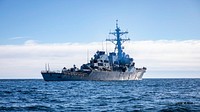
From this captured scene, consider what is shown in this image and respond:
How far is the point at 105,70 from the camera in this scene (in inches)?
5477

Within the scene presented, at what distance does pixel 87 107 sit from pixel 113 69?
381ft

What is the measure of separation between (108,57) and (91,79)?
27085 mm

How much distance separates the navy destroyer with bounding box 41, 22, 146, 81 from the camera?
12764 centimetres

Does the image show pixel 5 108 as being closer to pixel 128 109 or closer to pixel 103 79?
pixel 128 109

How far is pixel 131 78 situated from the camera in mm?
164000

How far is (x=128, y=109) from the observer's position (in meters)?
34.2

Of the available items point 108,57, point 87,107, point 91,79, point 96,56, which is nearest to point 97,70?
point 91,79

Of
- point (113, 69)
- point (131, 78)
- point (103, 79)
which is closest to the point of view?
point (103, 79)

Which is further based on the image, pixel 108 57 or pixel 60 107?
pixel 108 57

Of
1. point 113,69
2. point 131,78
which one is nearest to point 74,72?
point 113,69

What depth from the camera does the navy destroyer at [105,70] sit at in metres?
128

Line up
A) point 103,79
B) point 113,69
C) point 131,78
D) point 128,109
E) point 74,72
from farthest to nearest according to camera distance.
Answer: point 131,78 → point 113,69 → point 103,79 → point 74,72 → point 128,109

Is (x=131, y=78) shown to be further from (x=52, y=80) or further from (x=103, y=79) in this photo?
(x=52, y=80)

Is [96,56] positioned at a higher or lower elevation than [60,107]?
higher
